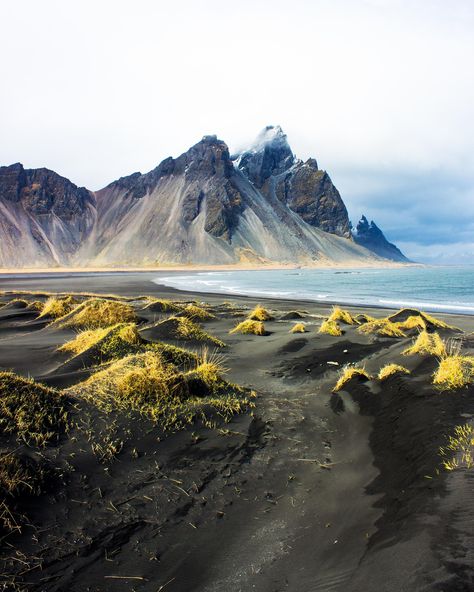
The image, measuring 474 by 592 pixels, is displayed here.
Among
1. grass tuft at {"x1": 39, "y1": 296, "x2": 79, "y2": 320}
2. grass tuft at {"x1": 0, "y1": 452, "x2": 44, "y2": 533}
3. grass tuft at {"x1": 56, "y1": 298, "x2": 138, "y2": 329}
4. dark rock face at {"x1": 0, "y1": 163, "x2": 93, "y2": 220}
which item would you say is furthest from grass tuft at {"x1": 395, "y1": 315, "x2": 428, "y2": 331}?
dark rock face at {"x1": 0, "y1": 163, "x2": 93, "y2": 220}

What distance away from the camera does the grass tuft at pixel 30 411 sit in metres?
5.62

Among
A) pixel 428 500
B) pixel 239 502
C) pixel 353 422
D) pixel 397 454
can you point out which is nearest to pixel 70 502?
pixel 239 502

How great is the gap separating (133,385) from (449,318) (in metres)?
25.0

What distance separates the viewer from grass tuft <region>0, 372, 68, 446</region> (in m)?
5.62

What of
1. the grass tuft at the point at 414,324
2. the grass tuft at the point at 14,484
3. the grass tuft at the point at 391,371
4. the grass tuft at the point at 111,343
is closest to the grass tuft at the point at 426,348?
the grass tuft at the point at 391,371

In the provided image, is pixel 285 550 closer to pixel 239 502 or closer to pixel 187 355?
pixel 239 502

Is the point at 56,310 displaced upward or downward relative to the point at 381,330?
downward

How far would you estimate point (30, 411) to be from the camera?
19.7 ft

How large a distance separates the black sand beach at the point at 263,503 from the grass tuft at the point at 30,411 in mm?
206

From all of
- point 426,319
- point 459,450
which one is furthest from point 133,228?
point 459,450

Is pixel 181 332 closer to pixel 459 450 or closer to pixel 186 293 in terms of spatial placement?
pixel 459 450

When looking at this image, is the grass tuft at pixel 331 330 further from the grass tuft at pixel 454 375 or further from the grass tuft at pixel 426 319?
the grass tuft at pixel 454 375

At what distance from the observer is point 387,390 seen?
860 cm

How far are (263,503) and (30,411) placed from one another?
3.81 m
